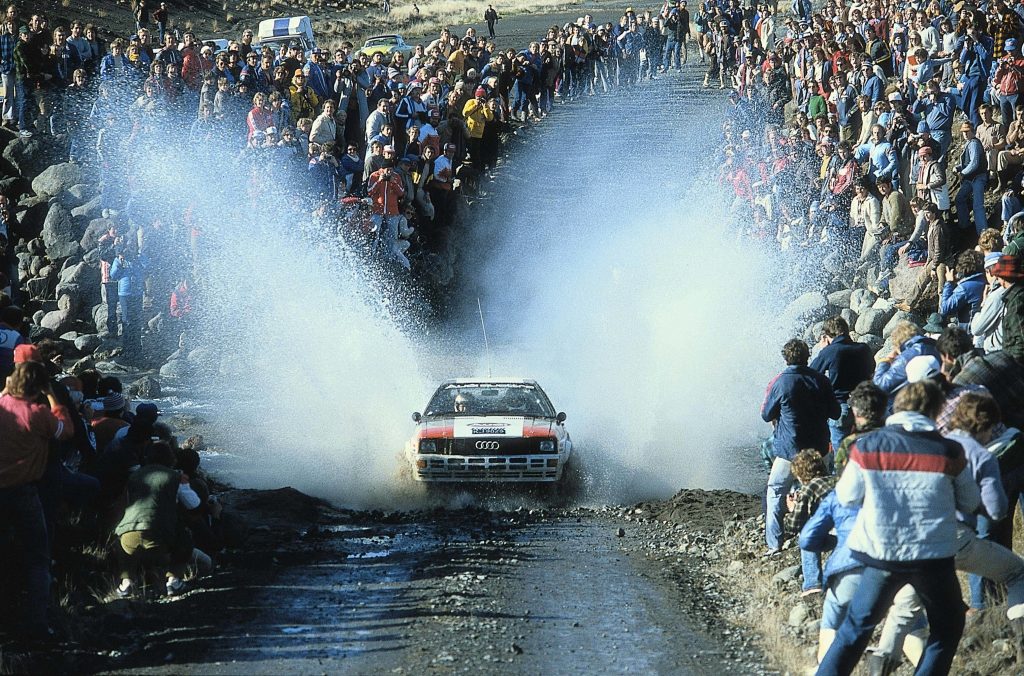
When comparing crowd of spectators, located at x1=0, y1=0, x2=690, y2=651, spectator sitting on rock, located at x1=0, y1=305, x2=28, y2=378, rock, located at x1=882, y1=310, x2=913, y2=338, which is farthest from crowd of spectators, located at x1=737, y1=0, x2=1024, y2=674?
crowd of spectators, located at x1=0, y1=0, x2=690, y2=651

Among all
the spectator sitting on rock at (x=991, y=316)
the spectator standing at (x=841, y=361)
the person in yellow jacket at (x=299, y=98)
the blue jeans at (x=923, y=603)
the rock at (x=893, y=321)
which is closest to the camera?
the blue jeans at (x=923, y=603)

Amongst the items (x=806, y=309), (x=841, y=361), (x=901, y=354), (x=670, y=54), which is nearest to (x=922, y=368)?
(x=901, y=354)

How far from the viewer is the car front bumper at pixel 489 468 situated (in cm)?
1373

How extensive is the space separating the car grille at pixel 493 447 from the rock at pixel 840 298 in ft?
25.9

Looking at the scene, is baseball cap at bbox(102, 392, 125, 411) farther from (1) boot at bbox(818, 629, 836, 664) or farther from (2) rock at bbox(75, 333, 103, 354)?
(2) rock at bbox(75, 333, 103, 354)

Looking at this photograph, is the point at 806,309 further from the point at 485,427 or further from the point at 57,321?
the point at 57,321

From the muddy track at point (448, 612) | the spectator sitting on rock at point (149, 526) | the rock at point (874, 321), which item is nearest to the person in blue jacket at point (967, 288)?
the muddy track at point (448, 612)

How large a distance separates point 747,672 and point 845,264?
13.7 metres

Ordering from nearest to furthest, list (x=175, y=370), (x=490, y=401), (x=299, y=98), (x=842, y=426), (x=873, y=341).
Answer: (x=842, y=426)
(x=490, y=401)
(x=873, y=341)
(x=175, y=370)
(x=299, y=98)

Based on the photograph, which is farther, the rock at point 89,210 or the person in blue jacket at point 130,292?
the rock at point 89,210

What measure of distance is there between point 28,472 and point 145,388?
12.9m

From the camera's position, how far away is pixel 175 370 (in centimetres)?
2162

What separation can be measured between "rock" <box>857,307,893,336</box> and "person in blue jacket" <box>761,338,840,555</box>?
335 inches

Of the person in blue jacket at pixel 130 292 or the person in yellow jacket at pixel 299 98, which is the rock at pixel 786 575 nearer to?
the person in blue jacket at pixel 130 292
